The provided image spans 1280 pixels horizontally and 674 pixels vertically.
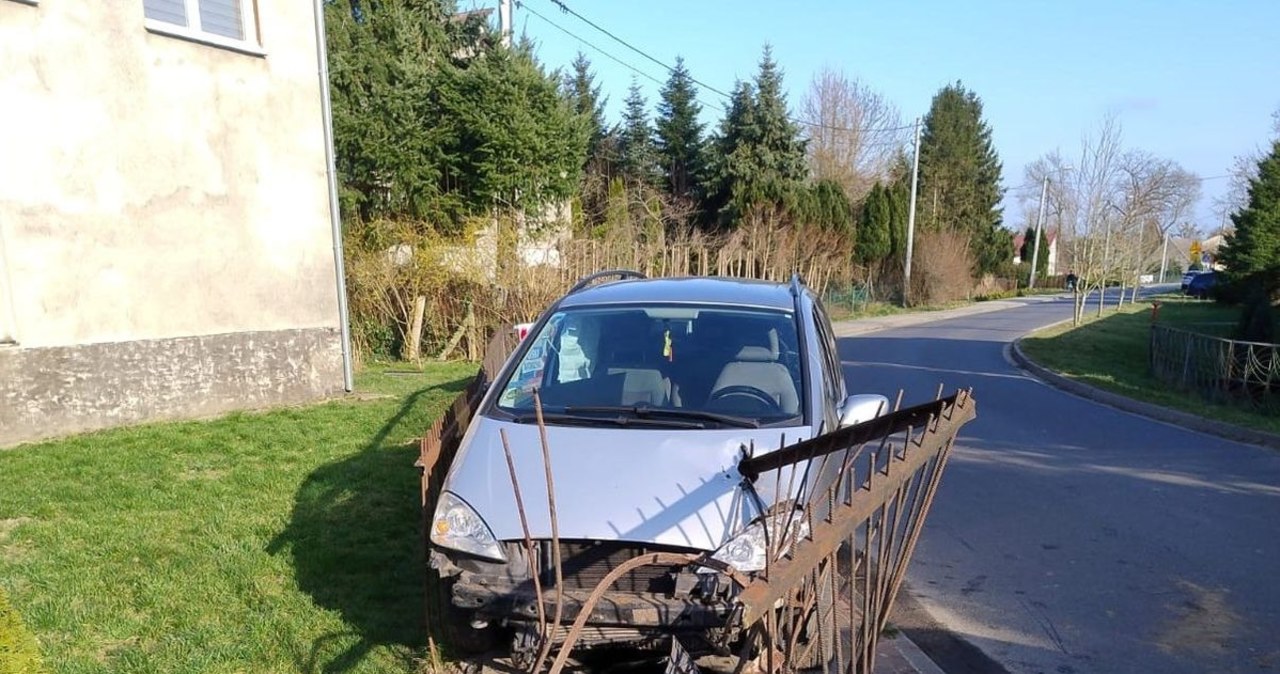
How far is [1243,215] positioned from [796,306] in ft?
118

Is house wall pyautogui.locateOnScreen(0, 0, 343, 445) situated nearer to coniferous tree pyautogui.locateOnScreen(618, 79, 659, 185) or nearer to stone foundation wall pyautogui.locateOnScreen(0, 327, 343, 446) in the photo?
stone foundation wall pyautogui.locateOnScreen(0, 327, 343, 446)

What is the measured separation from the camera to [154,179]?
8203mm

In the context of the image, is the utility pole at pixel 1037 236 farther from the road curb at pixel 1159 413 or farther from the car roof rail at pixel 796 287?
the car roof rail at pixel 796 287

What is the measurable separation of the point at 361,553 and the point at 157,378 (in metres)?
5.01

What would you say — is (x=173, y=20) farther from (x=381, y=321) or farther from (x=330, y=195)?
(x=381, y=321)

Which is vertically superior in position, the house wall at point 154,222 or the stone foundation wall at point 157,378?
the house wall at point 154,222

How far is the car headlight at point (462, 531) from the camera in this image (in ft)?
10.1

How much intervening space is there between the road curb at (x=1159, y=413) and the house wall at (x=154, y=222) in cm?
1136

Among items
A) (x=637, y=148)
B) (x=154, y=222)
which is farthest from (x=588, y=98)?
(x=154, y=222)

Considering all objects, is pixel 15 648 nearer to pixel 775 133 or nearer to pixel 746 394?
pixel 746 394

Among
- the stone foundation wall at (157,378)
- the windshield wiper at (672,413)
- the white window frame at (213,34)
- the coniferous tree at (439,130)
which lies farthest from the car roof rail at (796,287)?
the coniferous tree at (439,130)

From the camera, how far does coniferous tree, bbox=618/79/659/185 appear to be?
103 feet

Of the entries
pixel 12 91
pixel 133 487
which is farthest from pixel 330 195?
pixel 133 487

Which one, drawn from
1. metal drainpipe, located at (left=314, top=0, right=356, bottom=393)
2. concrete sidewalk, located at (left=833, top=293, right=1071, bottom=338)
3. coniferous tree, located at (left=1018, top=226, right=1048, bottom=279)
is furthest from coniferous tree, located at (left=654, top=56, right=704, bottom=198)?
coniferous tree, located at (left=1018, top=226, right=1048, bottom=279)
